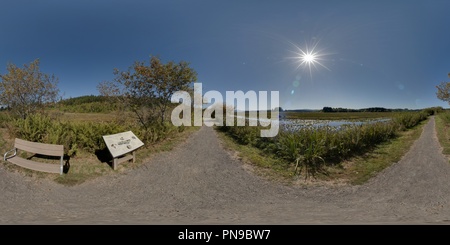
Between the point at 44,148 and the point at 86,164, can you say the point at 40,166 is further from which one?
the point at 86,164

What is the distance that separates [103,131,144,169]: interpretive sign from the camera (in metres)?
7.02

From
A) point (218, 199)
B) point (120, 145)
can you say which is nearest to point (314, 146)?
point (218, 199)

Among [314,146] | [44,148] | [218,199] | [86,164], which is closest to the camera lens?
[218,199]

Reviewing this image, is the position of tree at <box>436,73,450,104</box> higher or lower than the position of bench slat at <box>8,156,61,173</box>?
higher

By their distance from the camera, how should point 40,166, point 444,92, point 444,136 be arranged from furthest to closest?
point 444,92
point 444,136
point 40,166

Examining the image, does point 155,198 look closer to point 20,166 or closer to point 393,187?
point 20,166

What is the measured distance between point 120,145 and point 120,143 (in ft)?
0.31

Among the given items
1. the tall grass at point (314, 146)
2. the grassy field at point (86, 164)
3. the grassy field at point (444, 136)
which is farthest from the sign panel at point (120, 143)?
the grassy field at point (444, 136)

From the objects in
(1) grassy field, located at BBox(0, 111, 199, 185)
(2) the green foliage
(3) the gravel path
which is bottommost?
(3) the gravel path

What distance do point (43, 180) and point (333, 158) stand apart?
9179 millimetres

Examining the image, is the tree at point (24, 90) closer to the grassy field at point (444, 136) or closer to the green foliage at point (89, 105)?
the green foliage at point (89, 105)

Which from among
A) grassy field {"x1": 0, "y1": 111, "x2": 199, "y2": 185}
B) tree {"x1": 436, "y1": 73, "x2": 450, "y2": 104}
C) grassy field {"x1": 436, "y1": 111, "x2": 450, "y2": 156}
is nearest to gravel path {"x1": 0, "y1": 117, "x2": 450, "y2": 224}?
grassy field {"x1": 0, "y1": 111, "x2": 199, "y2": 185}

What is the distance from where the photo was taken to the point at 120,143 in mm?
7512

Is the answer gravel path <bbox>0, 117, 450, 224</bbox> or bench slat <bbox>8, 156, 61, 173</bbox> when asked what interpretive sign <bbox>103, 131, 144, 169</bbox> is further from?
bench slat <bbox>8, 156, 61, 173</bbox>
